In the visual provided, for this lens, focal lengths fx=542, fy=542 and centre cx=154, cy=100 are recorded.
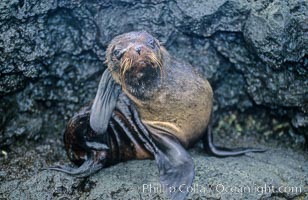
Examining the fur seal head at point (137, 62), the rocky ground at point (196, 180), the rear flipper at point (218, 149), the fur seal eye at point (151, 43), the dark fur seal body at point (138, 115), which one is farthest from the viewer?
the rear flipper at point (218, 149)

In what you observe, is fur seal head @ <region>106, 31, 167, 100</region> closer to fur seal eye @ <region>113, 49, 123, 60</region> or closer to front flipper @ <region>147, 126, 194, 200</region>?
fur seal eye @ <region>113, 49, 123, 60</region>

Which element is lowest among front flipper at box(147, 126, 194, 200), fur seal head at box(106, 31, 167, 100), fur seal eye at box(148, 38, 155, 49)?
front flipper at box(147, 126, 194, 200)

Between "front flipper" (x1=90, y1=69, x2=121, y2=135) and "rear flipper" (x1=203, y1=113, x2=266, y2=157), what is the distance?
1.02 metres

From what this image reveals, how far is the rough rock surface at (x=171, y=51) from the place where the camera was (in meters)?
5.46

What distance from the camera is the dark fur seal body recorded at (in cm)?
499

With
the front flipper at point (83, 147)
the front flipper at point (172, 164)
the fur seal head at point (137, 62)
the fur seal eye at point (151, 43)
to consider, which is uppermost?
the fur seal eye at point (151, 43)

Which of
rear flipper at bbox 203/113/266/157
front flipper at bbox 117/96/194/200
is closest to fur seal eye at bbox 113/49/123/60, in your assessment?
front flipper at bbox 117/96/194/200

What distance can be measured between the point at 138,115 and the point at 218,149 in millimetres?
890

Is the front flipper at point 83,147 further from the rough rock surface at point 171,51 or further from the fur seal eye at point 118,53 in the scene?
the fur seal eye at point 118,53

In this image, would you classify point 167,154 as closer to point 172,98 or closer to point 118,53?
point 172,98

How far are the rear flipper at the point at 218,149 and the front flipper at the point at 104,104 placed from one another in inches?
40.3

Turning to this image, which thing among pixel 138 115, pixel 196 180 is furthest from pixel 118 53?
pixel 196 180

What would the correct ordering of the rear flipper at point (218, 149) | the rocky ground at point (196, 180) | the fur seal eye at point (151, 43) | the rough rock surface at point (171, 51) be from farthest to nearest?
the rough rock surface at point (171, 51) → the rear flipper at point (218, 149) → the fur seal eye at point (151, 43) → the rocky ground at point (196, 180)

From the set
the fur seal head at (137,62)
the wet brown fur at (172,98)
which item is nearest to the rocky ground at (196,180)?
→ the wet brown fur at (172,98)
